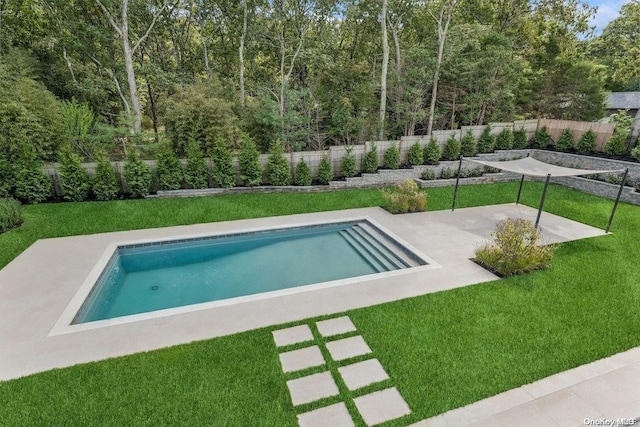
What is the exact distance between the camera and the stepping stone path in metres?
3.48

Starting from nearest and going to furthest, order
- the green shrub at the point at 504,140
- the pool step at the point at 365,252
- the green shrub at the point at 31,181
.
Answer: the pool step at the point at 365,252 → the green shrub at the point at 31,181 → the green shrub at the point at 504,140

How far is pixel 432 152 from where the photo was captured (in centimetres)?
1344

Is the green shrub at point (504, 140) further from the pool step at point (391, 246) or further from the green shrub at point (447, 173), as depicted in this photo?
the pool step at point (391, 246)

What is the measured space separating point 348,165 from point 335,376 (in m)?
9.38

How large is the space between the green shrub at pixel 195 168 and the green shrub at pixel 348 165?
17.2 ft

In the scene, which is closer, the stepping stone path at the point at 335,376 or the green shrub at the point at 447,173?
the stepping stone path at the point at 335,376

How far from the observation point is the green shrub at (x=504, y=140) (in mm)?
14508

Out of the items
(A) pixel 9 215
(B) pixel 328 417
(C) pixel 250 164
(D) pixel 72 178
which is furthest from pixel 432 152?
(A) pixel 9 215

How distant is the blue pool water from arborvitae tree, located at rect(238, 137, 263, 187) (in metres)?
3.41

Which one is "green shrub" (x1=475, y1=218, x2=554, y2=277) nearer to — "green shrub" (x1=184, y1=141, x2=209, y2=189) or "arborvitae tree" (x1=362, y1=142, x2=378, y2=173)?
"arborvitae tree" (x1=362, y1=142, x2=378, y2=173)

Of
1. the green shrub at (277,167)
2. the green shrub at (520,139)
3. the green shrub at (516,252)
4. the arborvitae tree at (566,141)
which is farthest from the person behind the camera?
the green shrub at (520,139)

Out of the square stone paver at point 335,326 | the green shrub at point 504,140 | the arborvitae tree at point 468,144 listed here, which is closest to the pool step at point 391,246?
the square stone paver at point 335,326

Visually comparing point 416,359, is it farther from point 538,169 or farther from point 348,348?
point 538,169

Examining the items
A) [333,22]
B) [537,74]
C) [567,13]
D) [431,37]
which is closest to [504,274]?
[537,74]
